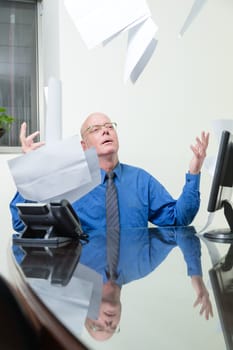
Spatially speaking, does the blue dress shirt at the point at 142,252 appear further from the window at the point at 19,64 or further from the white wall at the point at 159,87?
the window at the point at 19,64

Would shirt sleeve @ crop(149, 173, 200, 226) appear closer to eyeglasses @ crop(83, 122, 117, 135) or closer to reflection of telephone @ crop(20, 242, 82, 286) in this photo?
eyeglasses @ crop(83, 122, 117, 135)

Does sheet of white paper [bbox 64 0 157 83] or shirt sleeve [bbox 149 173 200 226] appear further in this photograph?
shirt sleeve [bbox 149 173 200 226]

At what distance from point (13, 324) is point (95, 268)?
0.50 meters

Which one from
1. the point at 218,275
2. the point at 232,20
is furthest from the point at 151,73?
the point at 218,275

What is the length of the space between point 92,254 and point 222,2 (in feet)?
7.23

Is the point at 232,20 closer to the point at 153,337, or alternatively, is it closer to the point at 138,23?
the point at 138,23

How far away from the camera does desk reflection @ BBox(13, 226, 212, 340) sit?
52 cm

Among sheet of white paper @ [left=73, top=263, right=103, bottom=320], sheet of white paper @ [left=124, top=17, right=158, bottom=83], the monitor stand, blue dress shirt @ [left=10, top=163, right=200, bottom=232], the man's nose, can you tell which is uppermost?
sheet of white paper @ [left=124, top=17, right=158, bottom=83]

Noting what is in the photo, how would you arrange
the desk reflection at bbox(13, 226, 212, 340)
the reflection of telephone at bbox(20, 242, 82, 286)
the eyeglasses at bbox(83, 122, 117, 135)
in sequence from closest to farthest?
1. the desk reflection at bbox(13, 226, 212, 340)
2. the reflection of telephone at bbox(20, 242, 82, 286)
3. the eyeglasses at bbox(83, 122, 117, 135)

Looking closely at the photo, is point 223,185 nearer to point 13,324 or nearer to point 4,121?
point 13,324

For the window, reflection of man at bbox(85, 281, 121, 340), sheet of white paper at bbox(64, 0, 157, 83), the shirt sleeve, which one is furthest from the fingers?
the window

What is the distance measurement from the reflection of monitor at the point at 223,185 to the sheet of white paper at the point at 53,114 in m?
0.51

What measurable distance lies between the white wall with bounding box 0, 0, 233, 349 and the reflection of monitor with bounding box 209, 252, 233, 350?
165cm

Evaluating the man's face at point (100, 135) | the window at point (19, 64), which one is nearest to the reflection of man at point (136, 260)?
the man's face at point (100, 135)
